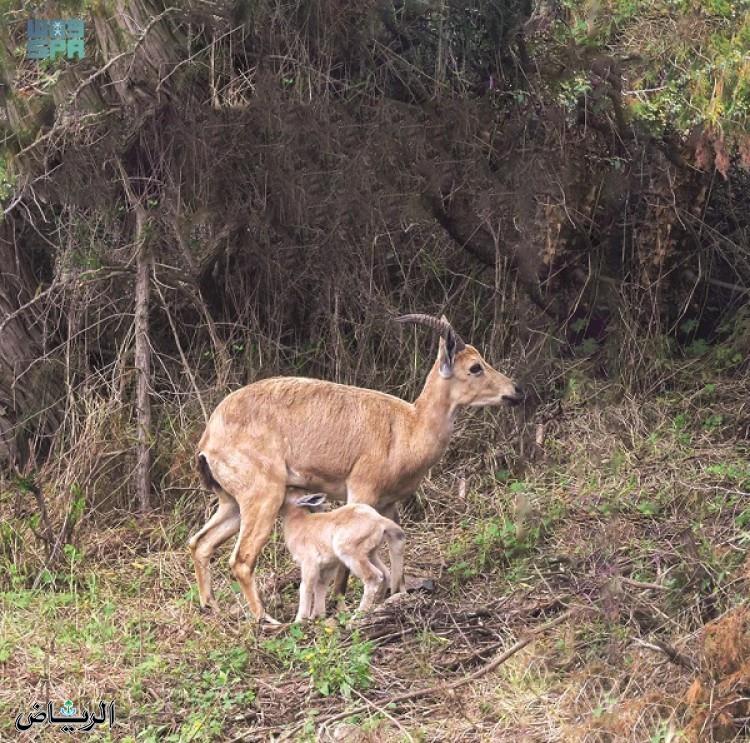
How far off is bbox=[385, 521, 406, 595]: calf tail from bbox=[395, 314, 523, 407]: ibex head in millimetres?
1529

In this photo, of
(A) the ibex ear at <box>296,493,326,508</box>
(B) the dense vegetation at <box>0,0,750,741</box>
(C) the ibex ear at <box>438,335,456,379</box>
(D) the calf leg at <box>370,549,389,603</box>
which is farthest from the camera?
(B) the dense vegetation at <box>0,0,750,741</box>

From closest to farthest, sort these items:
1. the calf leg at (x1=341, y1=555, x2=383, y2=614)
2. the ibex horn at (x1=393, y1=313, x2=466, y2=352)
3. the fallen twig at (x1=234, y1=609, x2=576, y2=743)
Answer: the fallen twig at (x1=234, y1=609, x2=576, y2=743)
the calf leg at (x1=341, y1=555, x2=383, y2=614)
the ibex horn at (x1=393, y1=313, x2=466, y2=352)

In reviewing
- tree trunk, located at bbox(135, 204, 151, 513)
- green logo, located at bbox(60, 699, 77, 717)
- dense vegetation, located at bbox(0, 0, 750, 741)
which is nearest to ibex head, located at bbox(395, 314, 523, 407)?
dense vegetation, located at bbox(0, 0, 750, 741)

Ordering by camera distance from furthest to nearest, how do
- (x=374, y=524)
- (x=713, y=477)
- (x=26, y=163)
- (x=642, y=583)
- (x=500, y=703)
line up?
(x=26, y=163)
(x=713, y=477)
(x=374, y=524)
(x=642, y=583)
(x=500, y=703)

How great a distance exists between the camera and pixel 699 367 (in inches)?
504

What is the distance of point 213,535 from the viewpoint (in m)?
10.7

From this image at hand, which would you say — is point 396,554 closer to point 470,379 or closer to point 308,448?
point 308,448

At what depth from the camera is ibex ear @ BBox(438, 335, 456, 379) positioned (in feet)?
35.6

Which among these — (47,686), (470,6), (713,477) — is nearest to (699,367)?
(713,477)

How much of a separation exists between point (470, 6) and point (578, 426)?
3.79 metres

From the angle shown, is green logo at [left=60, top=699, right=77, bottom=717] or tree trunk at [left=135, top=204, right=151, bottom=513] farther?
tree trunk at [left=135, top=204, right=151, bottom=513]

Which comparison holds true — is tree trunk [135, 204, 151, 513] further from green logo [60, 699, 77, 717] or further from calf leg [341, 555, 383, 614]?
green logo [60, 699, 77, 717]

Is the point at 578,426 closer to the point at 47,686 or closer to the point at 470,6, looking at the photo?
the point at 470,6

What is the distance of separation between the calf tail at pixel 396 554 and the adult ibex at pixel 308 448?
1.62 feet
